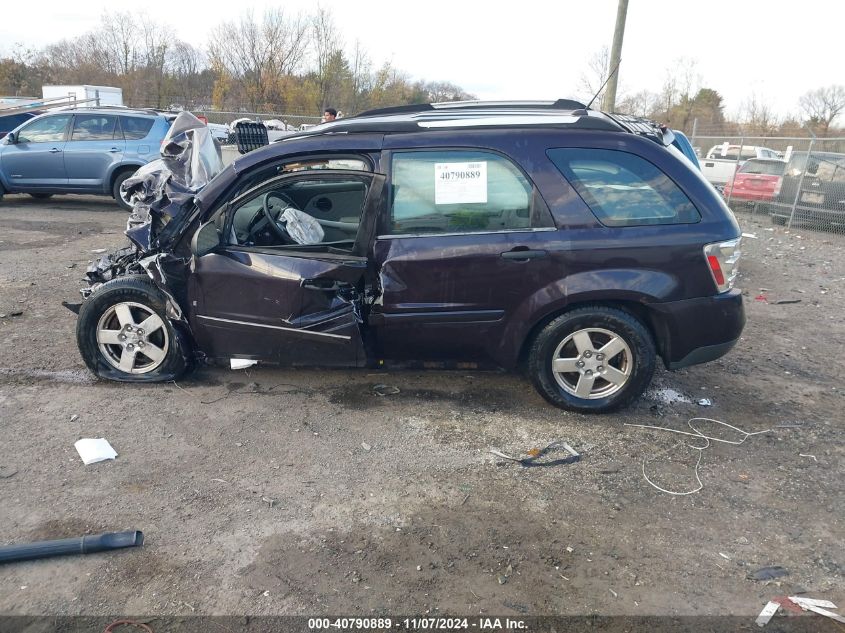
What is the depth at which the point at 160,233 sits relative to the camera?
4.28m

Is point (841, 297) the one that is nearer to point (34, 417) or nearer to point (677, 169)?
point (677, 169)

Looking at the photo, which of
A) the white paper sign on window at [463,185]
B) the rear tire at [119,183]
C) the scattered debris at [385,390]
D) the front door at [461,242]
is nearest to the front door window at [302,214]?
the front door at [461,242]

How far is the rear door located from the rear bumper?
1086 cm

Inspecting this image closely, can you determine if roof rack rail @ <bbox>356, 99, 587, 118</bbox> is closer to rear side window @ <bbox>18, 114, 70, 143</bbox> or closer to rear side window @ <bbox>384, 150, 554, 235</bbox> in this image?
rear side window @ <bbox>384, 150, 554, 235</bbox>

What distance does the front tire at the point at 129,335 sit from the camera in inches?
169

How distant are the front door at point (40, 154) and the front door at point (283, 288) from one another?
960cm

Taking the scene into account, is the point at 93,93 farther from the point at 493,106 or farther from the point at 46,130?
the point at 493,106

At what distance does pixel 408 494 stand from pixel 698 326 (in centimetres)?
209

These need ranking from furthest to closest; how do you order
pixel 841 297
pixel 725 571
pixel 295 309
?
pixel 841 297
pixel 295 309
pixel 725 571

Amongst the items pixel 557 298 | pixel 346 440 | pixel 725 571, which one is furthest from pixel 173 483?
pixel 725 571

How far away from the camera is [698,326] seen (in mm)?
3928

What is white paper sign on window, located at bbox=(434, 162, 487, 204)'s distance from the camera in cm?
391

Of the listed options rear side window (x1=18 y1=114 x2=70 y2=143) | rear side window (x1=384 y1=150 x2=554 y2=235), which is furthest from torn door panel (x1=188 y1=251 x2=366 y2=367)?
rear side window (x1=18 y1=114 x2=70 y2=143)

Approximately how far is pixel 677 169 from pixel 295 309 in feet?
8.43
